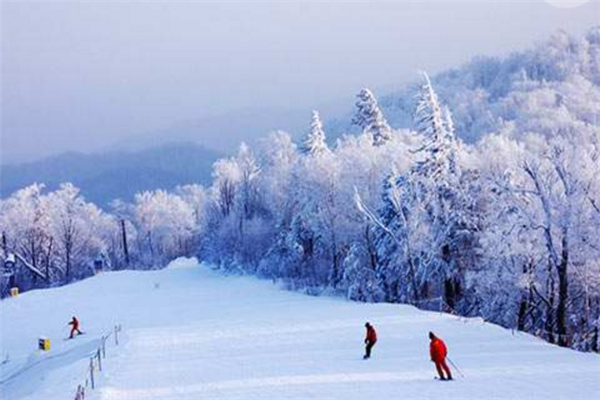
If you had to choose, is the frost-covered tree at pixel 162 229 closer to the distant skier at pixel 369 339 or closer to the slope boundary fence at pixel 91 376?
the slope boundary fence at pixel 91 376

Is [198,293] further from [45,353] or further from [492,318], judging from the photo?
[492,318]

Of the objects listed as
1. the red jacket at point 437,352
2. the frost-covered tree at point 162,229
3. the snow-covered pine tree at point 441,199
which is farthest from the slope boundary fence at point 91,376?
the frost-covered tree at point 162,229

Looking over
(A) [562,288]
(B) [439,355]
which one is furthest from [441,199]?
(B) [439,355]

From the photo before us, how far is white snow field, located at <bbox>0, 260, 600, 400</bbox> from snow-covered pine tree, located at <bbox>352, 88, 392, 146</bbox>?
23091 millimetres

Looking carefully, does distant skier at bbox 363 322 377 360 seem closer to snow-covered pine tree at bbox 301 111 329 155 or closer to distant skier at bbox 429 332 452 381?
distant skier at bbox 429 332 452 381

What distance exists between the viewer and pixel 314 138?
217 ft

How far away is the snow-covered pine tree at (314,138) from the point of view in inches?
2549

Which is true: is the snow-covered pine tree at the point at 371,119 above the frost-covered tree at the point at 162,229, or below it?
above

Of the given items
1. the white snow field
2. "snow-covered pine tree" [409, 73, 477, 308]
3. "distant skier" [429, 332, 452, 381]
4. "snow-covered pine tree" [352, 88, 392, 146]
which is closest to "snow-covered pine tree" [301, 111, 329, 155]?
"snow-covered pine tree" [352, 88, 392, 146]

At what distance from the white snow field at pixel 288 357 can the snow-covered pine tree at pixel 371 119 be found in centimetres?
2309

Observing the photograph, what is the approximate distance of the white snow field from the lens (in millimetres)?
19969

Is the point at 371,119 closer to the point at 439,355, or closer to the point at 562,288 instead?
the point at 562,288

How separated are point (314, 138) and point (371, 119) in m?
5.74

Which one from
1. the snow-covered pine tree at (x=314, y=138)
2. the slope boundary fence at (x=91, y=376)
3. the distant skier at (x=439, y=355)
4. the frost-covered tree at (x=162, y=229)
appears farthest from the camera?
the frost-covered tree at (x=162, y=229)
